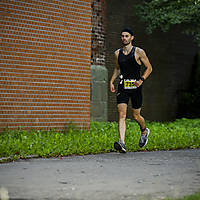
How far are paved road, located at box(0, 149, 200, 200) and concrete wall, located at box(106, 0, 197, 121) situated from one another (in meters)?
8.96

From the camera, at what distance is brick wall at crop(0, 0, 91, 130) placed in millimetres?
10211

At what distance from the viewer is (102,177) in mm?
5707

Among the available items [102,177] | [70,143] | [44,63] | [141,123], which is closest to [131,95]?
[141,123]

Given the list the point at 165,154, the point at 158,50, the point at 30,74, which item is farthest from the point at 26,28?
the point at 158,50

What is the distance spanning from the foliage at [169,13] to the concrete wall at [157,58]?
1.93 feet

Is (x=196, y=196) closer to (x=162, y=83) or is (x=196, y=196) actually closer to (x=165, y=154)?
(x=165, y=154)

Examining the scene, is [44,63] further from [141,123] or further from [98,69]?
[98,69]

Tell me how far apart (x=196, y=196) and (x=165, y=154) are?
3.89 m

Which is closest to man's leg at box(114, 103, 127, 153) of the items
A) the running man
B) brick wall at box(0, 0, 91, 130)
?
the running man

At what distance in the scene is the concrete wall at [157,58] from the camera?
54.0ft

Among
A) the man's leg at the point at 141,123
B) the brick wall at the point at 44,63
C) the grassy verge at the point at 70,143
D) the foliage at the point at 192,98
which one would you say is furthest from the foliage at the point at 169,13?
the man's leg at the point at 141,123

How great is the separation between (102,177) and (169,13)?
444 inches

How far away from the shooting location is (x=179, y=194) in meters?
4.75

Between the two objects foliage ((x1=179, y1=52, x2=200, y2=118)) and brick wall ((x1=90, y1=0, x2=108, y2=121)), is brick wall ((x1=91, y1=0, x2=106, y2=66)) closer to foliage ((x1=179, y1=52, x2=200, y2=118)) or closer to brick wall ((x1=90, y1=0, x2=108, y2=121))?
brick wall ((x1=90, y1=0, x2=108, y2=121))
